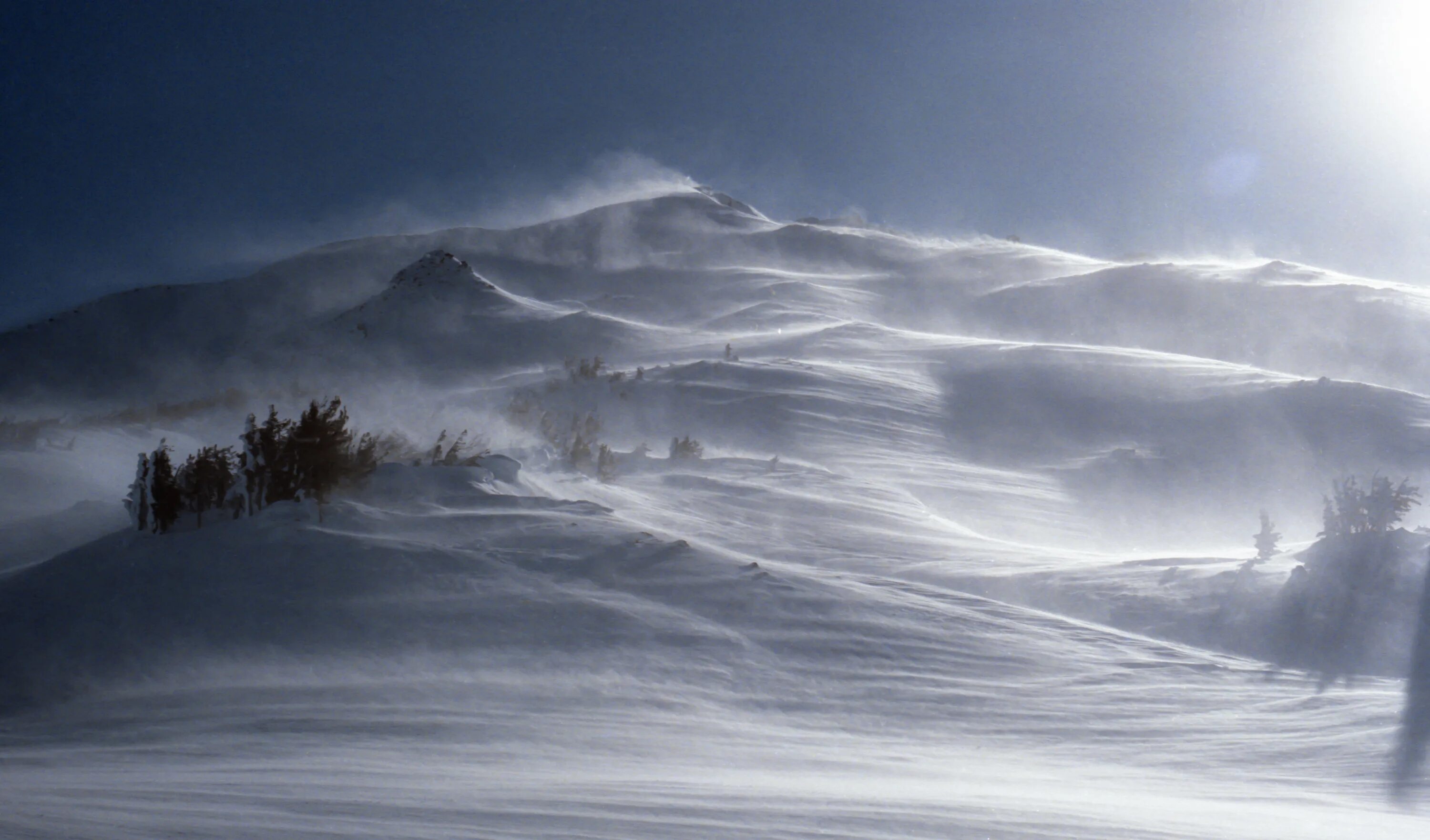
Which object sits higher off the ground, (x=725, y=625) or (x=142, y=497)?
(x=142, y=497)

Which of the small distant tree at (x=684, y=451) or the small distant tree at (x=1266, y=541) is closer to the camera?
the small distant tree at (x=1266, y=541)

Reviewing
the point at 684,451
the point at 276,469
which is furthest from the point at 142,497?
the point at 684,451

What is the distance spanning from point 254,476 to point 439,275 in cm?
2506

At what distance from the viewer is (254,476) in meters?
8.91

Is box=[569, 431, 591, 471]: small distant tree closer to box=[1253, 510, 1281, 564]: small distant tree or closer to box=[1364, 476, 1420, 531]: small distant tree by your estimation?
box=[1253, 510, 1281, 564]: small distant tree

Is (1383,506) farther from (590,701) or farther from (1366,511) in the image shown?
(590,701)

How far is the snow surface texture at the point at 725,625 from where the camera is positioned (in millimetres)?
4320

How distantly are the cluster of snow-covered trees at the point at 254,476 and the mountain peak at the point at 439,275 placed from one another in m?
23.9

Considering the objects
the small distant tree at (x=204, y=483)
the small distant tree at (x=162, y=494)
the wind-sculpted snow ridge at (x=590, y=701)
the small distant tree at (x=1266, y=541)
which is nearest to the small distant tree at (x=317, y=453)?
the wind-sculpted snow ridge at (x=590, y=701)

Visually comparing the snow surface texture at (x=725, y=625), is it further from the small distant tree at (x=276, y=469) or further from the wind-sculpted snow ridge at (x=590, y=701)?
the small distant tree at (x=276, y=469)

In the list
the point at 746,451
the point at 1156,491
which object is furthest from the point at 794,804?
the point at 1156,491

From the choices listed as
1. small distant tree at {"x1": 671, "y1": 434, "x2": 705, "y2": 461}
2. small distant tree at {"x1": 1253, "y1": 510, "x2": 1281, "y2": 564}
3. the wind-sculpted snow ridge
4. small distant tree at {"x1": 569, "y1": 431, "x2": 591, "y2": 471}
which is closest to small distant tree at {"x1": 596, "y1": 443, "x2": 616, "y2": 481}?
small distant tree at {"x1": 569, "y1": 431, "x2": 591, "y2": 471}

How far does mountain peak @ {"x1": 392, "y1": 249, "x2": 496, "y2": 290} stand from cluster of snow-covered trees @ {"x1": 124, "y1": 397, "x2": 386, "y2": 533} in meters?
23.9

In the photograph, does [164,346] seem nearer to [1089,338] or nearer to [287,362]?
[287,362]
